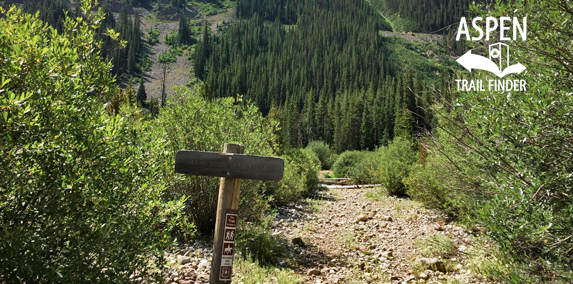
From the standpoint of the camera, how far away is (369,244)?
28.2 feet

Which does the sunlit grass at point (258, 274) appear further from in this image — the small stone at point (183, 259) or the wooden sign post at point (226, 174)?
the wooden sign post at point (226, 174)

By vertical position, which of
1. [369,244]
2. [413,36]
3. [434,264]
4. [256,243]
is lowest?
[369,244]

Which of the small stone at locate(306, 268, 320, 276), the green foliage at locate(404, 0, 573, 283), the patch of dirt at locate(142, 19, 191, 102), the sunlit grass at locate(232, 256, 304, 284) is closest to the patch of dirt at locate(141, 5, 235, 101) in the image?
the patch of dirt at locate(142, 19, 191, 102)

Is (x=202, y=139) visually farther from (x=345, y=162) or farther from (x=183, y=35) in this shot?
(x=183, y=35)

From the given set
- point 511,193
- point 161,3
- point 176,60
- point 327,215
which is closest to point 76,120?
point 511,193

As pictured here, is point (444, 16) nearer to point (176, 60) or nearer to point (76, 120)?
point (176, 60)

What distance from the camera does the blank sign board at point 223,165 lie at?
11.5ft

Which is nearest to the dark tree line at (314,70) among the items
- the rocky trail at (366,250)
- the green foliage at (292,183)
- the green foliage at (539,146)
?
the green foliage at (292,183)

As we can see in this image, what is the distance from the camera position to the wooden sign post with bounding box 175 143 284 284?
3.43 meters

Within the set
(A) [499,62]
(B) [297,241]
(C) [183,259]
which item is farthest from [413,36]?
(C) [183,259]

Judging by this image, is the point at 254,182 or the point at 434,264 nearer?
the point at 434,264

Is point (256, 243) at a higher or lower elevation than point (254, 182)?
lower

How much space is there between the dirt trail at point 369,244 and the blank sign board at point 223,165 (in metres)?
2.99

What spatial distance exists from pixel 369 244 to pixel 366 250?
2.03 ft
